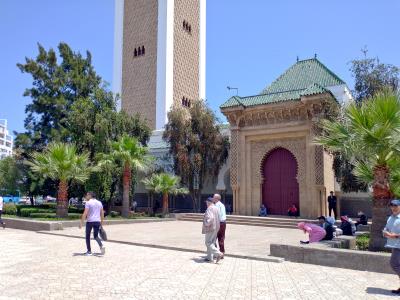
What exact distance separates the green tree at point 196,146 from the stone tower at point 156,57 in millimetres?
8570

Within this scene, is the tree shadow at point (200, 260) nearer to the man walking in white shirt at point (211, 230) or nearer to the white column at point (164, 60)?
the man walking in white shirt at point (211, 230)

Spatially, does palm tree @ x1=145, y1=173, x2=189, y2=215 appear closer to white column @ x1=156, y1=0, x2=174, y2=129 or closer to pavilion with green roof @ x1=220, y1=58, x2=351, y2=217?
pavilion with green roof @ x1=220, y1=58, x2=351, y2=217

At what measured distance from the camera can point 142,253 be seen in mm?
10516

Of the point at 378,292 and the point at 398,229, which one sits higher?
the point at 398,229

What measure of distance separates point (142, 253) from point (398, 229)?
640cm

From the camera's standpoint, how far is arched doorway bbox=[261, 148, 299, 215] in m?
24.4

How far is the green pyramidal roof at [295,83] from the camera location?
24031 mm

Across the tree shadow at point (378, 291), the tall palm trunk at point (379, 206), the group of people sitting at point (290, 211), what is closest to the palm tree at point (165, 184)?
the group of people sitting at point (290, 211)

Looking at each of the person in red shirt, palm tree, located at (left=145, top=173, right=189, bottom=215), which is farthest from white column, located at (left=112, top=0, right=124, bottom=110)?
the person in red shirt

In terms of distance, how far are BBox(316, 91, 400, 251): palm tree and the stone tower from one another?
1072 inches

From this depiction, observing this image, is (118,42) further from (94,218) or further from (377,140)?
(377,140)

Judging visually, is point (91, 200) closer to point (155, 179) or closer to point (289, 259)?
point (289, 259)

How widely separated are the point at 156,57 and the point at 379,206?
3171cm

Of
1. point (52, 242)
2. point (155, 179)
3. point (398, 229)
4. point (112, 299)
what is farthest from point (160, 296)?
point (155, 179)
